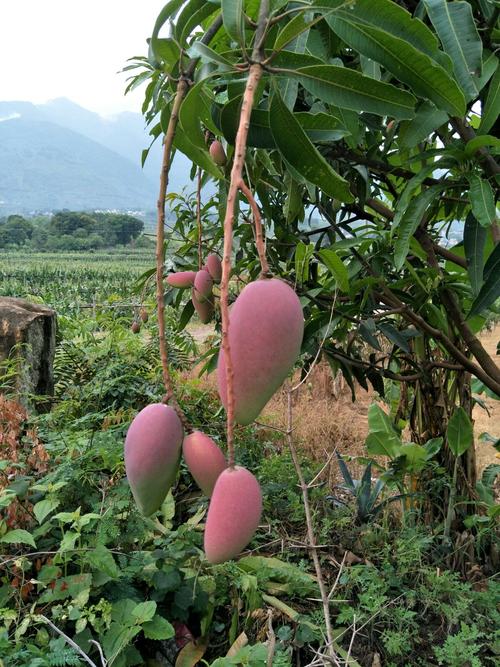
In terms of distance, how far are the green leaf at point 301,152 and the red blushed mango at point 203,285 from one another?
5.0 inches

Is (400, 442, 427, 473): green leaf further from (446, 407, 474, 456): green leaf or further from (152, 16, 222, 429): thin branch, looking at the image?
(152, 16, 222, 429): thin branch

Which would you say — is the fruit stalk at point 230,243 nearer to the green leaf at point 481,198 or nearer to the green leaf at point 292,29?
the green leaf at point 292,29

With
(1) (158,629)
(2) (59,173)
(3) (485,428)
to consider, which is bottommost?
(2) (59,173)

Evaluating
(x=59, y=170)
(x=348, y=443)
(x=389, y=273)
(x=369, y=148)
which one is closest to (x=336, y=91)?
(x=369, y=148)

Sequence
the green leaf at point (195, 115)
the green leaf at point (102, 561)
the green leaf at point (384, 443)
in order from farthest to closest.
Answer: the green leaf at point (384, 443), the green leaf at point (102, 561), the green leaf at point (195, 115)

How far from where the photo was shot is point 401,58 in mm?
393

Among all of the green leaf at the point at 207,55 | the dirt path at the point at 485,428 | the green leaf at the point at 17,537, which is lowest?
the dirt path at the point at 485,428

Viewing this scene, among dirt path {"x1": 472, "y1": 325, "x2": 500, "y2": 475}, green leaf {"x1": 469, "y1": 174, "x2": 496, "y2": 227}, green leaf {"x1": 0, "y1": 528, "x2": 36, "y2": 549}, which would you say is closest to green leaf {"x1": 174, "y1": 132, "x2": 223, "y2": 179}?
green leaf {"x1": 469, "y1": 174, "x2": 496, "y2": 227}

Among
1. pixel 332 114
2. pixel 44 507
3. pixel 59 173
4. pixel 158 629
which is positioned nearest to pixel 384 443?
pixel 158 629

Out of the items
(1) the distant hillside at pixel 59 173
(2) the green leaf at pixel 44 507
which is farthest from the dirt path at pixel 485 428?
(1) the distant hillside at pixel 59 173

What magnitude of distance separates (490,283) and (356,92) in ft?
1.12

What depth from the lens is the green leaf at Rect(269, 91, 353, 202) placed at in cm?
37

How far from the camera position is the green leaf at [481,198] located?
0.63 meters

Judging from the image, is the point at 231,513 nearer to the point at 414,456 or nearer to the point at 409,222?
the point at 409,222
